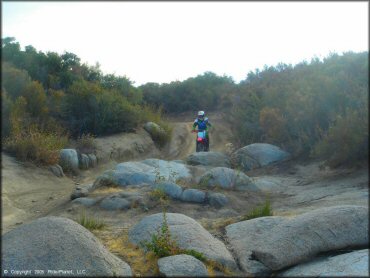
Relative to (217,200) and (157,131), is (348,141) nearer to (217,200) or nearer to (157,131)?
(217,200)

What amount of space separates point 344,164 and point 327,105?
1.54m

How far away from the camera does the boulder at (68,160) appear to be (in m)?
13.1

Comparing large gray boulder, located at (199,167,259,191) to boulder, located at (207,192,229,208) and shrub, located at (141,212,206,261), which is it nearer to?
boulder, located at (207,192,229,208)

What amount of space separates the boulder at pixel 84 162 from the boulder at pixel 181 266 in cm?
935

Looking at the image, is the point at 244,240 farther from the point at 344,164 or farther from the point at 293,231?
the point at 344,164

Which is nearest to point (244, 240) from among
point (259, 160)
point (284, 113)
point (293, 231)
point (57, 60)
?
point (293, 231)

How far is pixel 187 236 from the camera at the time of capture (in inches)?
225

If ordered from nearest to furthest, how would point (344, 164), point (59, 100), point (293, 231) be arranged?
point (293, 231) → point (344, 164) → point (59, 100)

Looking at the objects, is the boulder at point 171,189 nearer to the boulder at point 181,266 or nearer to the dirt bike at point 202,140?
the boulder at point 181,266

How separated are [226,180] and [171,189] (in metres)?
1.48

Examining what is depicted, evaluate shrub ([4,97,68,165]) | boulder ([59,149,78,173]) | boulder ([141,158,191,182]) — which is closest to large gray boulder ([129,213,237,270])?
boulder ([141,158,191,182])

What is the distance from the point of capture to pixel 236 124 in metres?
19.5

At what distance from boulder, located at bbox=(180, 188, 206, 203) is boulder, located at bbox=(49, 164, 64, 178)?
16.2 ft

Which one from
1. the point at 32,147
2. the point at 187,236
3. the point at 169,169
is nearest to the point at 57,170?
the point at 32,147
